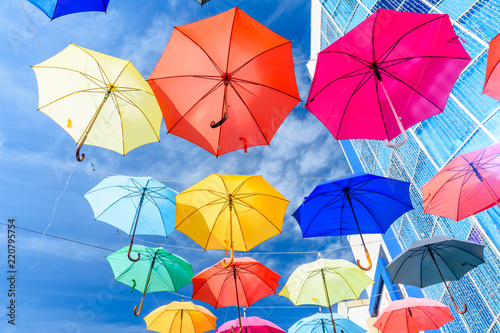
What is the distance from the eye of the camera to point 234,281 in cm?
769

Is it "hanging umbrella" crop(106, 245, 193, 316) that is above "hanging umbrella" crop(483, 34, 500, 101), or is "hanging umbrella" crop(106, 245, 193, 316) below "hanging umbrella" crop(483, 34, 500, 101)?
below

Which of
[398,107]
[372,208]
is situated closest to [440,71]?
[398,107]

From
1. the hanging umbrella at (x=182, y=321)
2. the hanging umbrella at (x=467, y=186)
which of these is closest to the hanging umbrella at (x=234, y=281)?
the hanging umbrella at (x=182, y=321)

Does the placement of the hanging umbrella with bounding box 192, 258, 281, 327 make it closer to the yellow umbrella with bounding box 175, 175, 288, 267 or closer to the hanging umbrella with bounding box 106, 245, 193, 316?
the hanging umbrella with bounding box 106, 245, 193, 316

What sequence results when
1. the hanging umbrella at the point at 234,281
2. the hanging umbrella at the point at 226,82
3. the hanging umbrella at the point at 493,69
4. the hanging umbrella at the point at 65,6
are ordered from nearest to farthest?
1. the hanging umbrella at the point at 493,69
2. the hanging umbrella at the point at 65,6
3. the hanging umbrella at the point at 226,82
4. the hanging umbrella at the point at 234,281

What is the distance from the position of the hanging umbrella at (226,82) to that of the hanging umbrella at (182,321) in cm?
574

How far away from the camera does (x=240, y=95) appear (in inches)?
195

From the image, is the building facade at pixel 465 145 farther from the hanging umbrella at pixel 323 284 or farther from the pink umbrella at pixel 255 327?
the pink umbrella at pixel 255 327

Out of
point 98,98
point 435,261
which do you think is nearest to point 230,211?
point 98,98

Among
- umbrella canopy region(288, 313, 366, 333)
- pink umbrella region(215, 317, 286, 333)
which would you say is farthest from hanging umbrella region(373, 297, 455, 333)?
pink umbrella region(215, 317, 286, 333)

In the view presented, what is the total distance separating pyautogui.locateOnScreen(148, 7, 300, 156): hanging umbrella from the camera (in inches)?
172

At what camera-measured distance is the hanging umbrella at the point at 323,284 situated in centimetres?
760

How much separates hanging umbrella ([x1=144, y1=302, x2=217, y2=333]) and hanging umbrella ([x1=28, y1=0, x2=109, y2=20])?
748 cm

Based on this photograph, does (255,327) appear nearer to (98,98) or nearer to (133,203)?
(133,203)
